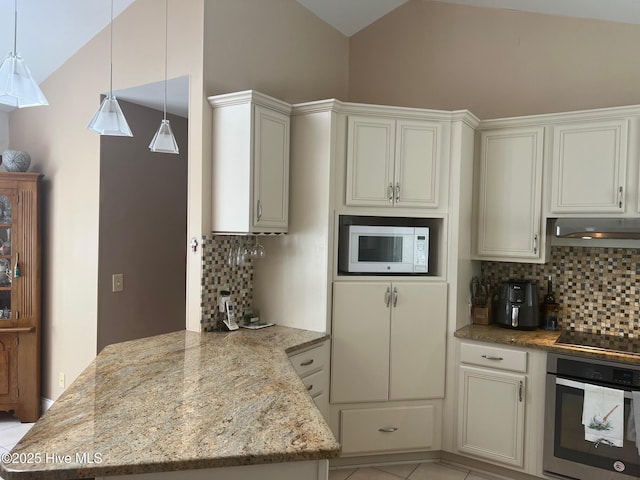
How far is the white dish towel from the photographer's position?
2.53 metres

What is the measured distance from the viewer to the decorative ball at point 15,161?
141 inches

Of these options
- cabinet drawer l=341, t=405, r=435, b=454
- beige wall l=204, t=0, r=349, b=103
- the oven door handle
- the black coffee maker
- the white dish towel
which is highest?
beige wall l=204, t=0, r=349, b=103

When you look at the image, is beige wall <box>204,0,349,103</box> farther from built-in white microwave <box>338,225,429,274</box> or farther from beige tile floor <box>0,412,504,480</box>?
beige tile floor <box>0,412,504,480</box>

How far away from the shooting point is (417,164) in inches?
118

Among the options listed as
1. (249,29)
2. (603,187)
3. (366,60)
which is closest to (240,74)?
(249,29)

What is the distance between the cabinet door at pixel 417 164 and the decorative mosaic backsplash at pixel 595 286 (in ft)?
3.14

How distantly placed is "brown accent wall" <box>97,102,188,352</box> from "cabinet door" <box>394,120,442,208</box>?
6.05 ft

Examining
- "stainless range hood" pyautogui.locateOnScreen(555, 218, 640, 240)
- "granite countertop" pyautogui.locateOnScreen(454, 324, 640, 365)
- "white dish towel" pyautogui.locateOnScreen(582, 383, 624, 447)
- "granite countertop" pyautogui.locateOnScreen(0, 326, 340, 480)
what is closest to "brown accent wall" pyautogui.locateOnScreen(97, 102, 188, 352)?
"granite countertop" pyautogui.locateOnScreen(0, 326, 340, 480)

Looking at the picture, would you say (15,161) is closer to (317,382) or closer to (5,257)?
(5,257)

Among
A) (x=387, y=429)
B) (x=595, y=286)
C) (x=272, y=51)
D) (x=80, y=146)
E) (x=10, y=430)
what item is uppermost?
(x=272, y=51)

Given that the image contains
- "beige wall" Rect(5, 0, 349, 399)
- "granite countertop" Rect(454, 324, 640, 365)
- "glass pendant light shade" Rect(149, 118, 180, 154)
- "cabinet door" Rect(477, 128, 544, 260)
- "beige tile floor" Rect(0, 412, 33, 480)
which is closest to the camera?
"glass pendant light shade" Rect(149, 118, 180, 154)

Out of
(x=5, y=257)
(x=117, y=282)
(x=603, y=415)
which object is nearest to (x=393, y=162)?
(x=603, y=415)

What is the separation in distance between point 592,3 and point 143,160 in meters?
3.15

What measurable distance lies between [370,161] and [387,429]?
1.68 meters
